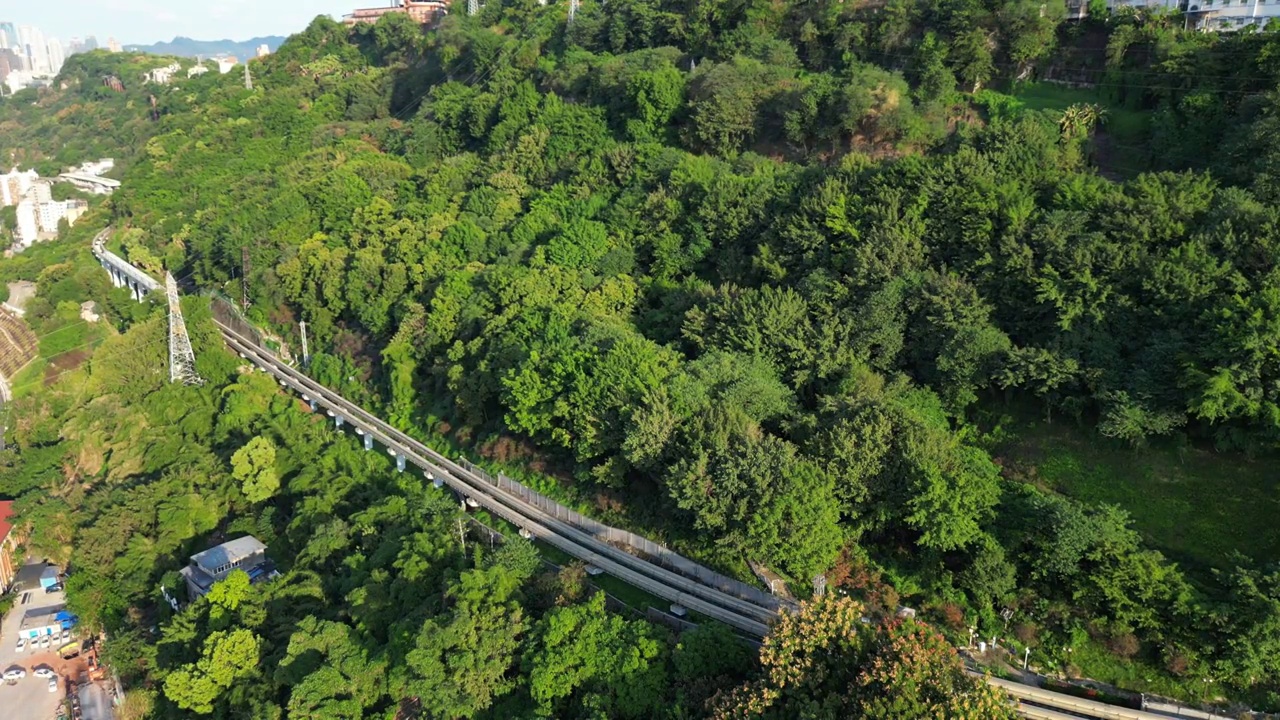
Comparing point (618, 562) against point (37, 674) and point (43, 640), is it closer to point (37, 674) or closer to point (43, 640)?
point (37, 674)

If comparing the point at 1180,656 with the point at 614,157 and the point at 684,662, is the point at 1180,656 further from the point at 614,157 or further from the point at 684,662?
the point at 614,157

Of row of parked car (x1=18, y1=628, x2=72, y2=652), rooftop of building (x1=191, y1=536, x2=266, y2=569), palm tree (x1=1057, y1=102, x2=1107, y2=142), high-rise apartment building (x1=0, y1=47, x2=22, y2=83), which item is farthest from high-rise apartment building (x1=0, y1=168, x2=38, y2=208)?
high-rise apartment building (x1=0, y1=47, x2=22, y2=83)

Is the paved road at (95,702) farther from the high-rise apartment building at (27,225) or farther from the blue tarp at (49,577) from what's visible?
the high-rise apartment building at (27,225)

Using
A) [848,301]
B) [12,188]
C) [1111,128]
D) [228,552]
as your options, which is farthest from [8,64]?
[1111,128]

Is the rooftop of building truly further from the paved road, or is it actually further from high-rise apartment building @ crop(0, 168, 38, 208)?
high-rise apartment building @ crop(0, 168, 38, 208)

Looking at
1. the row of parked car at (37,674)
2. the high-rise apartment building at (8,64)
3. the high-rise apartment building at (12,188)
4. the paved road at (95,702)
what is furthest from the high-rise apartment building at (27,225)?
the high-rise apartment building at (8,64)

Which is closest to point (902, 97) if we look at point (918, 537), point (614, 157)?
point (614, 157)
